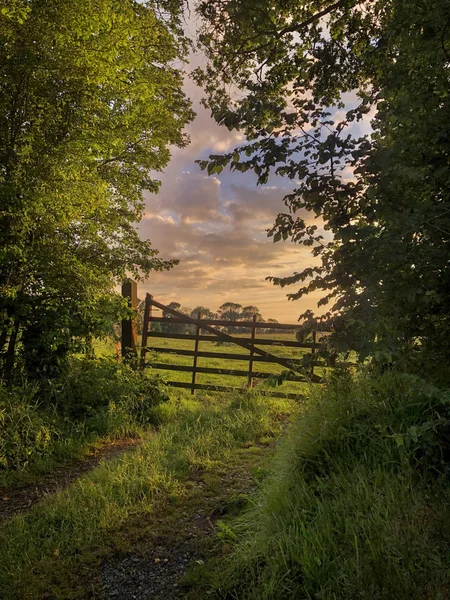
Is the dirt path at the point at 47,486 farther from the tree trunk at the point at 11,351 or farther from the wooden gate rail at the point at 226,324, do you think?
the wooden gate rail at the point at 226,324

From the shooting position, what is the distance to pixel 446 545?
2.14m

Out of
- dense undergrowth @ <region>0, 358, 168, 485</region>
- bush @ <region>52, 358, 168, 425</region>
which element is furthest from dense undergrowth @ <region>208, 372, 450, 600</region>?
bush @ <region>52, 358, 168, 425</region>

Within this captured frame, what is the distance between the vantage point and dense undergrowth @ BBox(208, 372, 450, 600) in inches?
83.4

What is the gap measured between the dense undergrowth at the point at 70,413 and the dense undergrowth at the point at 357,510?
3196 mm

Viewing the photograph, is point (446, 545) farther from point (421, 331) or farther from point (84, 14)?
point (84, 14)

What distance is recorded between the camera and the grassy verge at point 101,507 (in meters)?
2.84

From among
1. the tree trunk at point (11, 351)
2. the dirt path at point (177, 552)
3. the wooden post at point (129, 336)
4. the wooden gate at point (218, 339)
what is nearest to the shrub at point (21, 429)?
the tree trunk at point (11, 351)

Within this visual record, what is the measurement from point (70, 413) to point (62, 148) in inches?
163

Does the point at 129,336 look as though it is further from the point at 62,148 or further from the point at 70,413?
the point at 62,148

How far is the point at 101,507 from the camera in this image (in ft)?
11.9

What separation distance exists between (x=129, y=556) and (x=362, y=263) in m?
2.89

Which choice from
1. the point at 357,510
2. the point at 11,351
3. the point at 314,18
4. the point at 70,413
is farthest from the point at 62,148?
the point at 357,510

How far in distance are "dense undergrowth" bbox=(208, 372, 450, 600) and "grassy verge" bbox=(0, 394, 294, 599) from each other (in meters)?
1.04

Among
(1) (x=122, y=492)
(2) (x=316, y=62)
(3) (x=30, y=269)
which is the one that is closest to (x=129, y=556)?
(1) (x=122, y=492)
